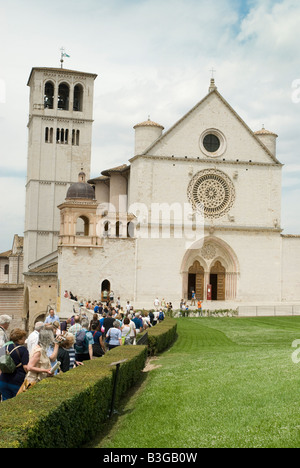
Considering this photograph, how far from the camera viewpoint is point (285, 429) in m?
10.5

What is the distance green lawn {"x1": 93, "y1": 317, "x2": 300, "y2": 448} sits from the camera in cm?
1076

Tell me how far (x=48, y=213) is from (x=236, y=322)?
2884 centimetres

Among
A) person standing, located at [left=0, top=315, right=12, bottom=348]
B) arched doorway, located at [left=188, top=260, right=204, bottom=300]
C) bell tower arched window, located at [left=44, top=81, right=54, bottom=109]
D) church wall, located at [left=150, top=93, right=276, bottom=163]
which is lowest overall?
person standing, located at [left=0, top=315, right=12, bottom=348]

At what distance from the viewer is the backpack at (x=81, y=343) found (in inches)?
632

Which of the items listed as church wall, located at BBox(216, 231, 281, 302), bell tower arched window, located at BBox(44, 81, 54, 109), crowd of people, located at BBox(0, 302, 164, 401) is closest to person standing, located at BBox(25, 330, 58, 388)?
crowd of people, located at BBox(0, 302, 164, 401)

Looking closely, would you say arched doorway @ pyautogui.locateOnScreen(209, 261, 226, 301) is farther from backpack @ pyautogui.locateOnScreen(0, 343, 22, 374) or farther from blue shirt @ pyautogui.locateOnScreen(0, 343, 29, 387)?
backpack @ pyautogui.locateOnScreen(0, 343, 22, 374)

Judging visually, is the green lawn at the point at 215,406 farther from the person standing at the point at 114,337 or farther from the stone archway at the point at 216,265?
the stone archway at the point at 216,265

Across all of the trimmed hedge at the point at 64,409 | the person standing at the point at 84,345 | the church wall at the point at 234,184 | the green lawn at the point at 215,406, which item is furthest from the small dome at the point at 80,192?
the trimmed hedge at the point at 64,409

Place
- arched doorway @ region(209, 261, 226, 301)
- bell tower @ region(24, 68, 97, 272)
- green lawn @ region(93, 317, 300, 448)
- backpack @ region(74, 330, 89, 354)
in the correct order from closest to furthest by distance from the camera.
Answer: green lawn @ region(93, 317, 300, 448) < backpack @ region(74, 330, 89, 354) < arched doorway @ region(209, 261, 226, 301) < bell tower @ region(24, 68, 97, 272)

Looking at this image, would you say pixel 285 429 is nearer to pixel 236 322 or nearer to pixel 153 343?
pixel 153 343

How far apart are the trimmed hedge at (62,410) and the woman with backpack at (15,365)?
0.42 m

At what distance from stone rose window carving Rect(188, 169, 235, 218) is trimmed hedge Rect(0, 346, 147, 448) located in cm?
3564

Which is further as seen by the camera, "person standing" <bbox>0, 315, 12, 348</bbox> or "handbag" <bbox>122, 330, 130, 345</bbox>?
"handbag" <bbox>122, 330, 130, 345</bbox>

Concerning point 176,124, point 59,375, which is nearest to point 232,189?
point 176,124
